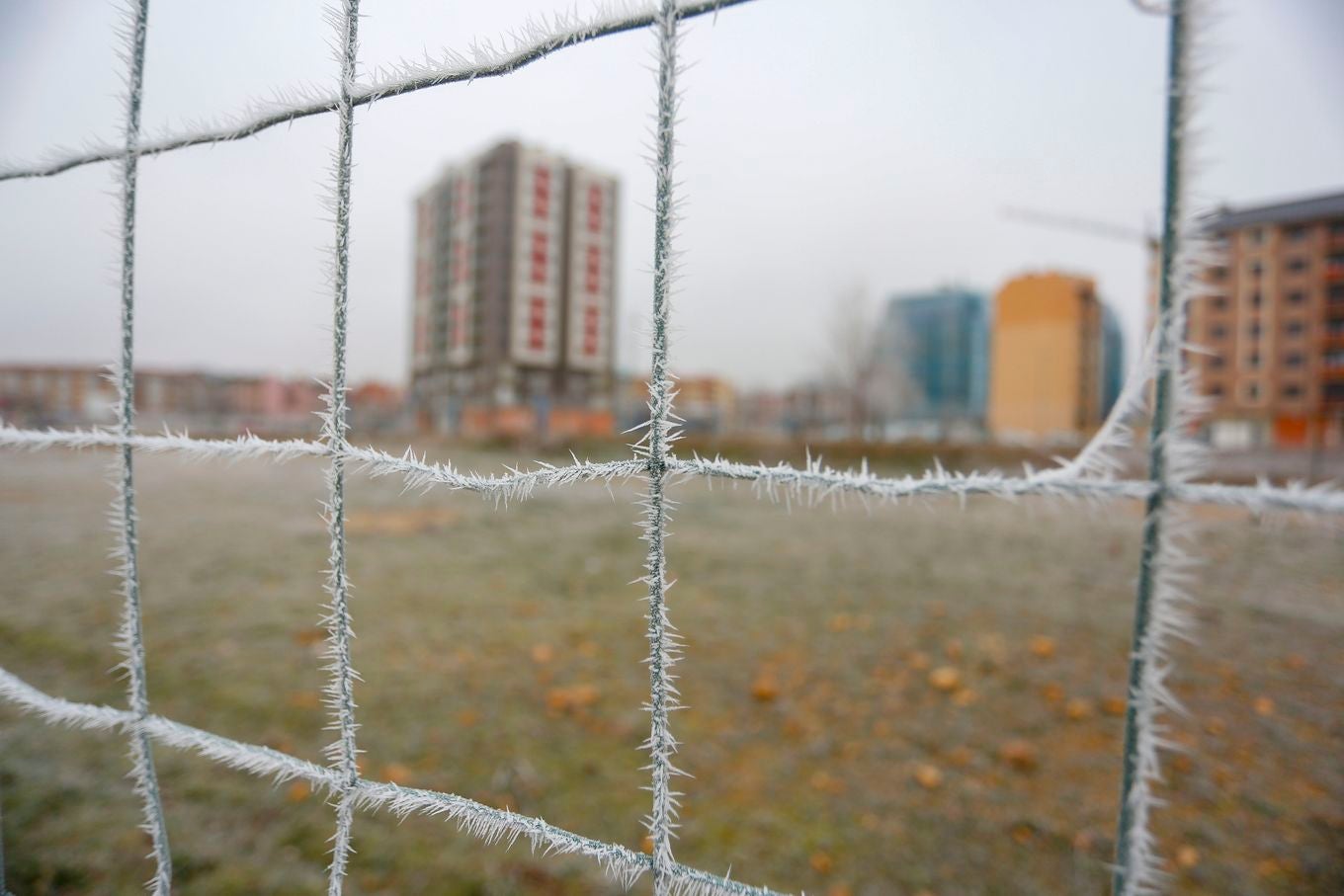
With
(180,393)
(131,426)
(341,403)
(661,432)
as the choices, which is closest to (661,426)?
(661,432)

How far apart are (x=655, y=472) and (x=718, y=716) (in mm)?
1900

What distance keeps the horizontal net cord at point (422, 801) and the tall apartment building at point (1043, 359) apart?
14.6 metres

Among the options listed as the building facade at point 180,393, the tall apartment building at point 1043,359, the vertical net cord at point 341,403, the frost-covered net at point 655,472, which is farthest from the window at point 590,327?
the vertical net cord at point 341,403

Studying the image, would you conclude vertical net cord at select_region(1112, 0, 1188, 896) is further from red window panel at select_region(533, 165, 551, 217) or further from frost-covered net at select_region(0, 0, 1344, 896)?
red window panel at select_region(533, 165, 551, 217)

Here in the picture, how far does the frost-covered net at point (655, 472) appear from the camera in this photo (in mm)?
422

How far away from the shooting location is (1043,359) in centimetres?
1950

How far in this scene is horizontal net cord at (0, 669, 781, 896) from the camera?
1.92 ft

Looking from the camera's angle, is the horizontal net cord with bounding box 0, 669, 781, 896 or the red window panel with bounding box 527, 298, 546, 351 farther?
the red window panel with bounding box 527, 298, 546, 351

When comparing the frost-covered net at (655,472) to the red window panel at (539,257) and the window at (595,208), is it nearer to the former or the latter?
the red window panel at (539,257)

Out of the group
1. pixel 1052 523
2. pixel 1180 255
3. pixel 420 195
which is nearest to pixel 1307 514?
pixel 1180 255

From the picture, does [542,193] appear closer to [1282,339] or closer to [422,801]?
[1282,339]

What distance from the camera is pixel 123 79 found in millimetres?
765

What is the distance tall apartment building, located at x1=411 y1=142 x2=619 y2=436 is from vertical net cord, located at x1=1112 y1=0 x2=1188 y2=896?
22.6 m

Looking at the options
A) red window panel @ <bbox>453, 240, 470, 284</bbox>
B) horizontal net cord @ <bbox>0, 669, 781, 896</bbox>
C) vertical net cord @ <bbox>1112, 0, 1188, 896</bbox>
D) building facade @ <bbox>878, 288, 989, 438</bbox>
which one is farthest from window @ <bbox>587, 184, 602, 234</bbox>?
vertical net cord @ <bbox>1112, 0, 1188, 896</bbox>
